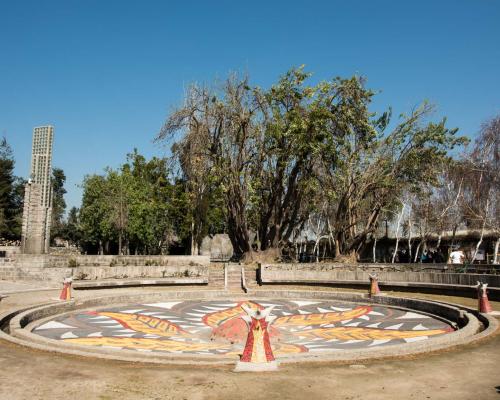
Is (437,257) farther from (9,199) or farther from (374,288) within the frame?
(9,199)

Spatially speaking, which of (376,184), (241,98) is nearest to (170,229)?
(241,98)

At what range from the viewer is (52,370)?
25.6 ft

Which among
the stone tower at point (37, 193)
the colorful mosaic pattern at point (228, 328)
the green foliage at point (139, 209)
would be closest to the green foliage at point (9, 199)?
→ the green foliage at point (139, 209)

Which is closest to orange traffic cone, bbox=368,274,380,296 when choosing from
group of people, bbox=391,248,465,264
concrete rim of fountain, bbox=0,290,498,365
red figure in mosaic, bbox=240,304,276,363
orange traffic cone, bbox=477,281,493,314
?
concrete rim of fountain, bbox=0,290,498,365

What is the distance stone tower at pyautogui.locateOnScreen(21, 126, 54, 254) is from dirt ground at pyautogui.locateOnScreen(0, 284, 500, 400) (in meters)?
19.8

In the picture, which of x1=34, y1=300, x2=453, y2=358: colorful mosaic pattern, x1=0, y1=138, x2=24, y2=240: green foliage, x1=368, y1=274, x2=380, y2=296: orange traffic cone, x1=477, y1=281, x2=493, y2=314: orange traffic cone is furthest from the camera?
Answer: x1=0, y1=138, x2=24, y2=240: green foliage

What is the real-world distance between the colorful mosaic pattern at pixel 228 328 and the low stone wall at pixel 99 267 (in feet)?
22.3

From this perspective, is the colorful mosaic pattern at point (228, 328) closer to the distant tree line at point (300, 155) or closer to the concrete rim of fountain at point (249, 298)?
the concrete rim of fountain at point (249, 298)

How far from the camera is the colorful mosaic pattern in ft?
39.9

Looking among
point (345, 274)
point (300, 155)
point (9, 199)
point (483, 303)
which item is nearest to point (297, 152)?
point (300, 155)

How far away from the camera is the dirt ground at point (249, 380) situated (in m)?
6.57

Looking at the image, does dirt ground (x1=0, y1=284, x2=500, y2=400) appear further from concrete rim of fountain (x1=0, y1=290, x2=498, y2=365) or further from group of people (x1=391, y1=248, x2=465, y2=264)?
group of people (x1=391, y1=248, x2=465, y2=264)

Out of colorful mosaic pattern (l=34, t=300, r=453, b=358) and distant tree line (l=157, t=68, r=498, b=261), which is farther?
distant tree line (l=157, t=68, r=498, b=261)

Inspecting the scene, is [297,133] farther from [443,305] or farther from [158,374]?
[158,374]
